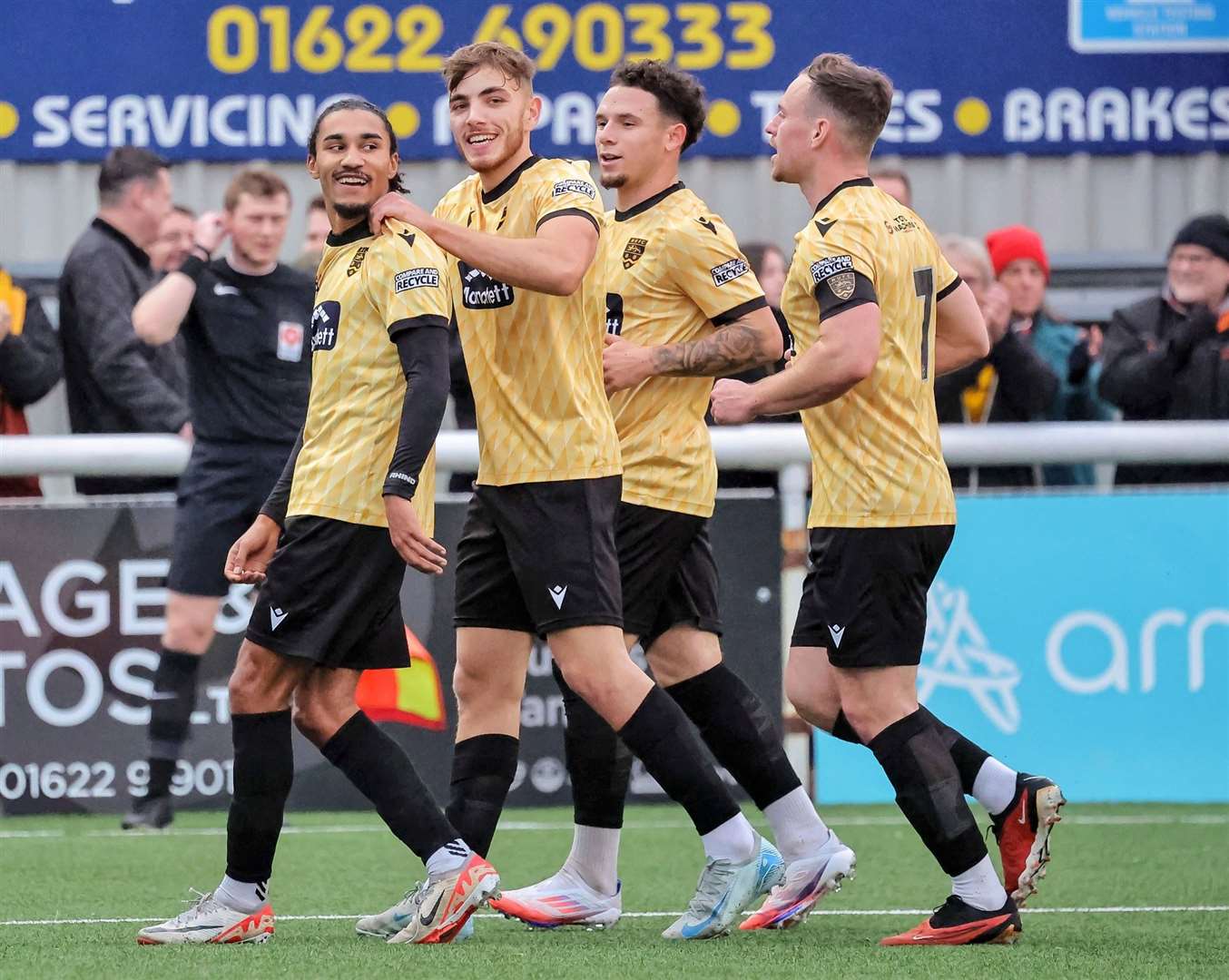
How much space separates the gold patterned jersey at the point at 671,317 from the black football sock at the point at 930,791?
793mm

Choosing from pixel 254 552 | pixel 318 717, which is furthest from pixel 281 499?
pixel 318 717

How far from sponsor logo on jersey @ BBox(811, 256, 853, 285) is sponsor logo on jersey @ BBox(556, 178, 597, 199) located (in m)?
0.53

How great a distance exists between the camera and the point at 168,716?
295 inches

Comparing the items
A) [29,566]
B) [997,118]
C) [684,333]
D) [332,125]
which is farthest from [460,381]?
[997,118]

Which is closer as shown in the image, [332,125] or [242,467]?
[332,125]

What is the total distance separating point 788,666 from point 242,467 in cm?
292

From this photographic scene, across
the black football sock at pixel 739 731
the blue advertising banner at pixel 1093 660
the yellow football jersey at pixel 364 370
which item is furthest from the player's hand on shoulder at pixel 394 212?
the blue advertising banner at pixel 1093 660

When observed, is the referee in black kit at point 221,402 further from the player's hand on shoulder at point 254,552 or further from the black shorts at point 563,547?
the black shorts at point 563,547

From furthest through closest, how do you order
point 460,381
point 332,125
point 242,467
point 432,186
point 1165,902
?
point 432,186 < point 460,381 < point 242,467 < point 1165,902 < point 332,125

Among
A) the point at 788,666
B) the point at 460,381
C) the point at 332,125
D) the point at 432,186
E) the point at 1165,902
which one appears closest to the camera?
the point at 332,125

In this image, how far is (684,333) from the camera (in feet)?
17.5

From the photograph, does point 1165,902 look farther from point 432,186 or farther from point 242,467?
point 432,186

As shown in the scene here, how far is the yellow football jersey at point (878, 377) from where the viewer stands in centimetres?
484

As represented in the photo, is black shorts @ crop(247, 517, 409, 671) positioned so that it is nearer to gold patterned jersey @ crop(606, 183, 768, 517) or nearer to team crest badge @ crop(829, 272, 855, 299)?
gold patterned jersey @ crop(606, 183, 768, 517)
